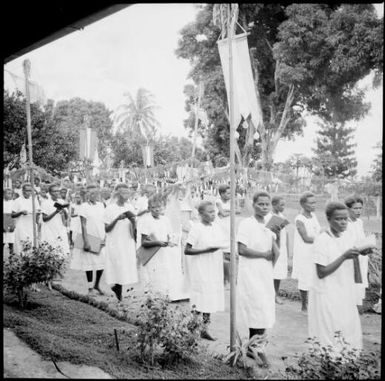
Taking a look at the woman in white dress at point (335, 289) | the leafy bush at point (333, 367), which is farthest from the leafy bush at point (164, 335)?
the woman in white dress at point (335, 289)

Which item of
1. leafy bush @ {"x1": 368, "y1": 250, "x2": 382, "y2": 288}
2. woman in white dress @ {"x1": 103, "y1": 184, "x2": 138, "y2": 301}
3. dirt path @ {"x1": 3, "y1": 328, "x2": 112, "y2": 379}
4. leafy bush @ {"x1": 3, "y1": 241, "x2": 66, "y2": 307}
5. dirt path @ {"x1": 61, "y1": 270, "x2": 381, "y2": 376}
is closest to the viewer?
dirt path @ {"x1": 3, "y1": 328, "x2": 112, "y2": 379}

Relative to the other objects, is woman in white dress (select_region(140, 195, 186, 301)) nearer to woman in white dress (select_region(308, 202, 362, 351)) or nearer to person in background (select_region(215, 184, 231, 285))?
person in background (select_region(215, 184, 231, 285))

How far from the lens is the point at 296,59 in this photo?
13.9 meters

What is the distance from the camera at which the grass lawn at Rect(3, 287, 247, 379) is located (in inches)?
149

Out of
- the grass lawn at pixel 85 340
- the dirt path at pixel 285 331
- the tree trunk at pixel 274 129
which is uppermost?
the tree trunk at pixel 274 129

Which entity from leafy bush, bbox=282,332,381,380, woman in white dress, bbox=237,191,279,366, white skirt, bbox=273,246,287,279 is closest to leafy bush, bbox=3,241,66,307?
woman in white dress, bbox=237,191,279,366

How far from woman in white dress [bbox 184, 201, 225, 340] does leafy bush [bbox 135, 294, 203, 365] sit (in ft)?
3.10

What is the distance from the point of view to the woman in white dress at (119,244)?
661 centimetres

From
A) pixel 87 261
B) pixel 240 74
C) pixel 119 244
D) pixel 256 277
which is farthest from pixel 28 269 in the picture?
pixel 240 74

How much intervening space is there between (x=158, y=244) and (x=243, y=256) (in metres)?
1.79

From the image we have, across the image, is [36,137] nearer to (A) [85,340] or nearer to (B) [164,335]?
(A) [85,340]

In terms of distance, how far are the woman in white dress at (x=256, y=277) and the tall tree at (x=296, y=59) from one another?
8509 mm

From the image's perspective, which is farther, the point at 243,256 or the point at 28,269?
the point at 28,269

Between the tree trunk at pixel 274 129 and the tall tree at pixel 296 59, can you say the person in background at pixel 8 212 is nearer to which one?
the tall tree at pixel 296 59
